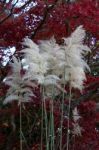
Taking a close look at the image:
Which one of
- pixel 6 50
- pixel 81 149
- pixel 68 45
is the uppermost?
pixel 6 50

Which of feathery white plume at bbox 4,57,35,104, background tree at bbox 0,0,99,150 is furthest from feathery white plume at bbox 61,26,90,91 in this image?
background tree at bbox 0,0,99,150

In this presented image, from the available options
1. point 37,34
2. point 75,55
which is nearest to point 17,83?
point 75,55

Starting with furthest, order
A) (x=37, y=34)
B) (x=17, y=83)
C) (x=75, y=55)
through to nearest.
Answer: (x=37, y=34) < (x=17, y=83) < (x=75, y=55)

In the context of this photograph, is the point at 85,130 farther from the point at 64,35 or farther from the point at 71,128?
the point at 64,35

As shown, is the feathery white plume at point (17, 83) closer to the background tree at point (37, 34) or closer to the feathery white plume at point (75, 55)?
the feathery white plume at point (75, 55)

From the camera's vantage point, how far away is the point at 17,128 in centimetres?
682

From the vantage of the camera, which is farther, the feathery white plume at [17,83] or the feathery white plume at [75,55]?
the feathery white plume at [17,83]

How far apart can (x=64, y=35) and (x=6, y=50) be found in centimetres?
82

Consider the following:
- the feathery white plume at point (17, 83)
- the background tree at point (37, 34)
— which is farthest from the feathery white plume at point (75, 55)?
the background tree at point (37, 34)

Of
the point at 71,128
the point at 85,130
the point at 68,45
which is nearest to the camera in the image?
the point at 68,45

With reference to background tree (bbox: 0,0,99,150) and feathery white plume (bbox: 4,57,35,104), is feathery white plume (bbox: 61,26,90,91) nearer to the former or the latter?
feathery white plume (bbox: 4,57,35,104)

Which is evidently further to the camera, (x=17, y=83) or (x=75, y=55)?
(x=17, y=83)

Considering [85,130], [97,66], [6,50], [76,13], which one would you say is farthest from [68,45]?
[97,66]

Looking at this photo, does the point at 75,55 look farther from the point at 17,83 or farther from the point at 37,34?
the point at 37,34
